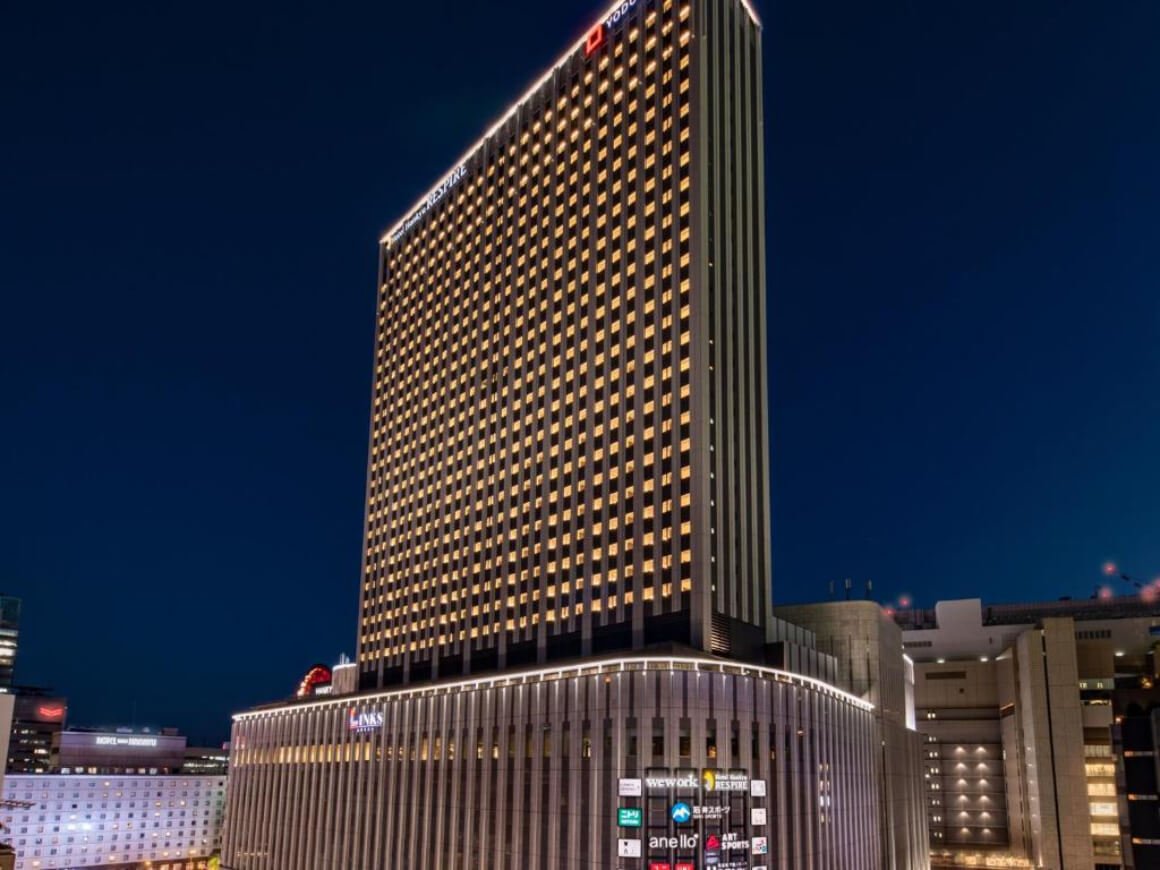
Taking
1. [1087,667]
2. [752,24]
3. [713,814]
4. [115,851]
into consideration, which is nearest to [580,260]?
[752,24]

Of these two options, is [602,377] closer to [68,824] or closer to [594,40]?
[594,40]

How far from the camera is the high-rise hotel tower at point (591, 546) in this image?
7988cm

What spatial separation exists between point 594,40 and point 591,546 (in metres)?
59.3

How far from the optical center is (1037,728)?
130625 mm

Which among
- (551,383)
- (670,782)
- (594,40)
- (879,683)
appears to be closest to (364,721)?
(551,383)

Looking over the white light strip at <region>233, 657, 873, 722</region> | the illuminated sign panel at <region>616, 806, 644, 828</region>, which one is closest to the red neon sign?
the white light strip at <region>233, 657, 873, 722</region>

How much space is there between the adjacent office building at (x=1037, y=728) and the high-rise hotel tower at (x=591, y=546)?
1353 inches

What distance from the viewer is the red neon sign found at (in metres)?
120

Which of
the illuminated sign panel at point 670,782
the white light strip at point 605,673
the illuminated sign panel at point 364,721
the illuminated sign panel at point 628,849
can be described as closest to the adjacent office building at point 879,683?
the white light strip at point 605,673

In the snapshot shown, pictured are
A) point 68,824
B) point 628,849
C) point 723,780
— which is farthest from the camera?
point 68,824

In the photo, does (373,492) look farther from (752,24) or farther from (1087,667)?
(1087,667)

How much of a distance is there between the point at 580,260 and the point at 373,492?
184 ft

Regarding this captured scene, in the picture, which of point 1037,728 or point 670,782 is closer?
point 670,782

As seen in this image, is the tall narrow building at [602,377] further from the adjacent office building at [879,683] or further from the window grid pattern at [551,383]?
the adjacent office building at [879,683]
